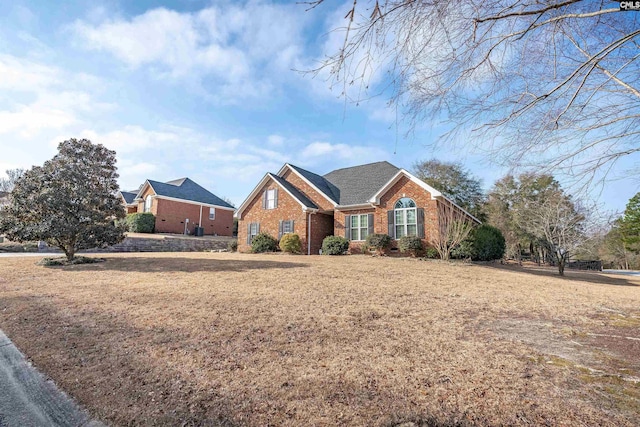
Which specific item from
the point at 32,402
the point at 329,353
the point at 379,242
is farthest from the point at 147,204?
the point at 329,353

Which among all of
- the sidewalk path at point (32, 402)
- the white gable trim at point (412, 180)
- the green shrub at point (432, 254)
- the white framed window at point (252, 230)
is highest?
the white gable trim at point (412, 180)

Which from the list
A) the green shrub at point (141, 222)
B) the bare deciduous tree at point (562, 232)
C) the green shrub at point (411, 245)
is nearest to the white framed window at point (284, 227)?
the green shrub at point (411, 245)

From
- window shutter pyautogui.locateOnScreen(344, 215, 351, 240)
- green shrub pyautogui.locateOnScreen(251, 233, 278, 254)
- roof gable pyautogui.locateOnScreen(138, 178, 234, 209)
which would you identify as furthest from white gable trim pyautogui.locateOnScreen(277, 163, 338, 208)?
roof gable pyautogui.locateOnScreen(138, 178, 234, 209)

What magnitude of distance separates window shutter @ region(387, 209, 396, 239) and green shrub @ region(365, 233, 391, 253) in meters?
0.25

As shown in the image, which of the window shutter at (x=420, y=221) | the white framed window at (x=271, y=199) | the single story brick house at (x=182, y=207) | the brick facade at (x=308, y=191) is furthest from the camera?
the single story brick house at (x=182, y=207)

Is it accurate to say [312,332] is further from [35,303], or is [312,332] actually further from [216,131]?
[216,131]

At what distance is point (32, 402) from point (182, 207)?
28553 millimetres

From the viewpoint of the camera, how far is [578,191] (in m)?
3.90

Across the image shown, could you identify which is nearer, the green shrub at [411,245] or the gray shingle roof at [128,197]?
the green shrub at [411,245]

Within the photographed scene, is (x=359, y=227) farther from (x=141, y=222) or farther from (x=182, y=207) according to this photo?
(x=141, y=222)

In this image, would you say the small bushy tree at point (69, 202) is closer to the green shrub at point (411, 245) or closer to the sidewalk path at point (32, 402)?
the sidewalk path at point (32, 402)

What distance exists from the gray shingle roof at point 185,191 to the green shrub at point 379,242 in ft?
69.0

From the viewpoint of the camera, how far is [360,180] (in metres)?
20.6

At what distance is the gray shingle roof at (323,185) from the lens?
19780 mm
